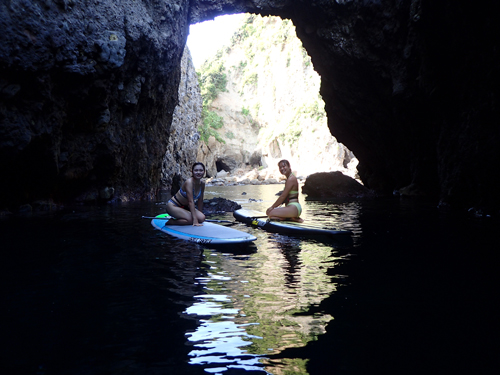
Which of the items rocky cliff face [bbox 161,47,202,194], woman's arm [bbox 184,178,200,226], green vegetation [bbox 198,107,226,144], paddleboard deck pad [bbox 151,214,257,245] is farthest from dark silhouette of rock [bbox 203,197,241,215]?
green vegetation [bbox 198,107,226,144]

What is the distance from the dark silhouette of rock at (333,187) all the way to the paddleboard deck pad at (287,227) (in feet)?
42.6

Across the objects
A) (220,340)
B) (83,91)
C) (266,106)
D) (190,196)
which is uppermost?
(266,106)

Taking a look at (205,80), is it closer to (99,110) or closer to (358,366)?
(99,110)

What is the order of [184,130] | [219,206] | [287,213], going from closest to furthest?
[287,213], [219,206], [184,130]

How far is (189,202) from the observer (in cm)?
766

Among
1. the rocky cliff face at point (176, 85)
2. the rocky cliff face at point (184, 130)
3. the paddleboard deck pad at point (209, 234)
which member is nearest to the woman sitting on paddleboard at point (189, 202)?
the paddleboard deck pad at point (209, 234)

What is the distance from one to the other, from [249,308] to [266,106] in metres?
73.6

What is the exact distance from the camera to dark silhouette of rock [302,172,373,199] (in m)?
22.5

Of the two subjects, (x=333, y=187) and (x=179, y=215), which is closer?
(x=179, y=215)

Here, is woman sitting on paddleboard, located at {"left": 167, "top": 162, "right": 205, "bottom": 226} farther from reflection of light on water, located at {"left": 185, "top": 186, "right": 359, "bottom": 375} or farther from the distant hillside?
the distant hillside

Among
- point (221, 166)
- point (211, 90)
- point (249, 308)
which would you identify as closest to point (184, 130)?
point (221, 166)

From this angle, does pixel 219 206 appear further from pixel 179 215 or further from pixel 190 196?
pixel 190 196

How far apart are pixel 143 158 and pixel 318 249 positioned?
14821mm

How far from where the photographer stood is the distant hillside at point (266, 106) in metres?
58.2
